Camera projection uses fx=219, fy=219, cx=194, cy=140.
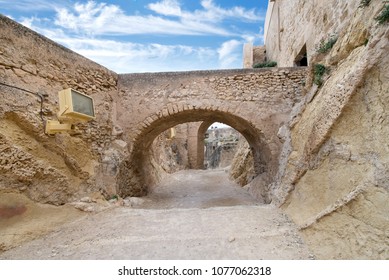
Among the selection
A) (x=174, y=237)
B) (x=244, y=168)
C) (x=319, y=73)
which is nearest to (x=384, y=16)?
(x=319, y=73)

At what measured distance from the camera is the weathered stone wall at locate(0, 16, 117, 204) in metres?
3.01

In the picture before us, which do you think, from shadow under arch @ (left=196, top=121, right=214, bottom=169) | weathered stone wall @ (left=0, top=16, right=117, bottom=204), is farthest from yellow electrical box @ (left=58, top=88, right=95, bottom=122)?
shadow under arch @ (left=196, top=121, right=214, bottom=169)

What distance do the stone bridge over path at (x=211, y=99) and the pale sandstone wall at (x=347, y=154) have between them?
130 cm

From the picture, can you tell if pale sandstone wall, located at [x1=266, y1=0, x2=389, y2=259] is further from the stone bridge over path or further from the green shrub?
the stone bridge over path

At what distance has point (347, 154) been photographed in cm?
255

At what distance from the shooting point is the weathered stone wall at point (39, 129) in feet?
9.87

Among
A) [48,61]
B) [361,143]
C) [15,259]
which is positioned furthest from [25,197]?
[361,143]

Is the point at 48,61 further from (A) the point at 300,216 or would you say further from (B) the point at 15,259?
(A) the point at 300,216

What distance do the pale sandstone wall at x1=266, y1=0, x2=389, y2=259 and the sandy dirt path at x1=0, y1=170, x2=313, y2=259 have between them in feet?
1.23

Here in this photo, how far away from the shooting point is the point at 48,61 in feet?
12.7

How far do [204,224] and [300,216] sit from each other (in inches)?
54.0

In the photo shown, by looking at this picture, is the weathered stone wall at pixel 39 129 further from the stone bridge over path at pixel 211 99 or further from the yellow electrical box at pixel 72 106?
the stone bridge over path at pixel 211 99

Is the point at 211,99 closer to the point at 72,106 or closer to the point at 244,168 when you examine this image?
the point at 72,106

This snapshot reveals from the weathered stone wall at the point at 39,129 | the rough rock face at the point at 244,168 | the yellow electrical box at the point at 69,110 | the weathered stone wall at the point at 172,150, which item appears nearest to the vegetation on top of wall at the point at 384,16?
the yellow electrical box at the point at 69,110
